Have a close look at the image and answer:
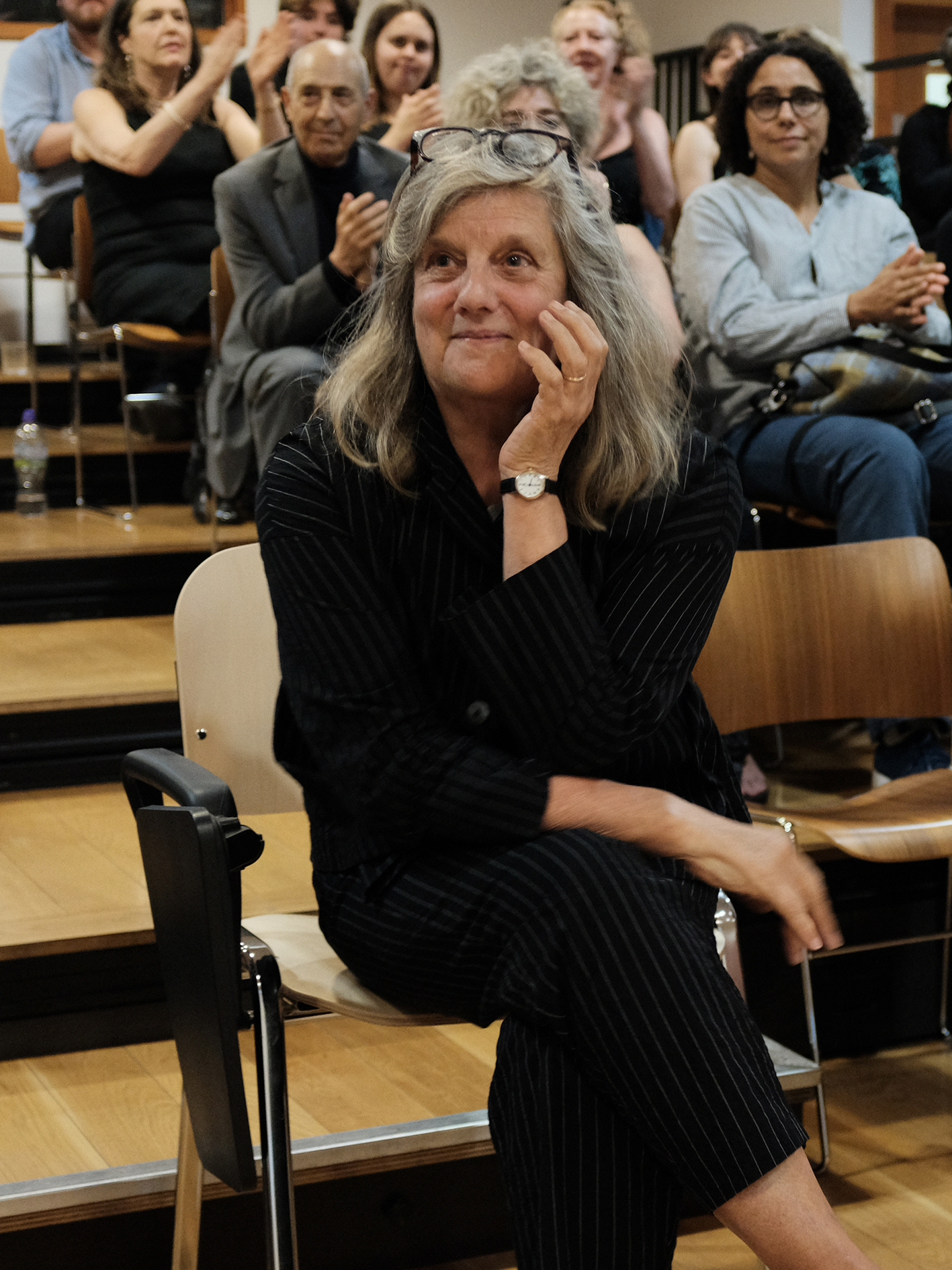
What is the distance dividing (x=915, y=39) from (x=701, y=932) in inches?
286

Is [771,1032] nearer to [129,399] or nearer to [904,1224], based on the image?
[904,1224]

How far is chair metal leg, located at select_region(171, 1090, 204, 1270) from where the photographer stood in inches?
54.1

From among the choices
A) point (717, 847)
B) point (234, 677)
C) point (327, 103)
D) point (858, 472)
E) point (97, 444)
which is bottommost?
point (717, 847)

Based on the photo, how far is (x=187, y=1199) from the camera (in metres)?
1.40

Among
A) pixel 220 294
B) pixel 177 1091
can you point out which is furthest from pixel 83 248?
pixel 177 1091

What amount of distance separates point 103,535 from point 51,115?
1.56 m

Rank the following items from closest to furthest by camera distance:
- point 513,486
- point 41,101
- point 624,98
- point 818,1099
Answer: point 513,486 < point 818,1099 < point 624,98 < point 41,101

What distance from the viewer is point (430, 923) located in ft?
4.03

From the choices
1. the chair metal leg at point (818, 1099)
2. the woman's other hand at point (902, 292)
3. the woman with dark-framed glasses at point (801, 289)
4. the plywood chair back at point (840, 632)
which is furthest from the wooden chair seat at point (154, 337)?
the chair metal leg at point (818, 1099)

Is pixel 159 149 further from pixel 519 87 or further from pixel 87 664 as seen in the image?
pixel 87 664

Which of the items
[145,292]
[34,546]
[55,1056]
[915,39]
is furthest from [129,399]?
[915,39]

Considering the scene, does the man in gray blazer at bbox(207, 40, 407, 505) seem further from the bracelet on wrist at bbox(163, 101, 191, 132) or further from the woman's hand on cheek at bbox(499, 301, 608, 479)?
the woman's hand on cheek at bbox(499, 301, 608, 479)

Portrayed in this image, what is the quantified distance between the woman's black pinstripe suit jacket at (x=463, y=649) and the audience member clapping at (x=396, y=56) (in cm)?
251

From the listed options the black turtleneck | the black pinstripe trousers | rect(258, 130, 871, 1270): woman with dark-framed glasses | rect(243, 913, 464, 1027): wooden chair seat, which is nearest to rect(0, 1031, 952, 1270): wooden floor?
rect(243, 913, 464, 1027): wooden chair seat
